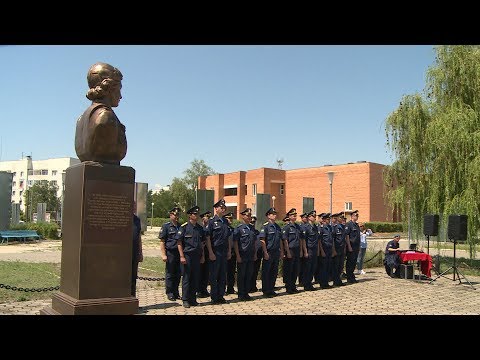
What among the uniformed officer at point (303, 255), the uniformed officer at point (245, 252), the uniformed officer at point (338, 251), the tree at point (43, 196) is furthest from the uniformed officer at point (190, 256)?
the tree at point (43, 196)

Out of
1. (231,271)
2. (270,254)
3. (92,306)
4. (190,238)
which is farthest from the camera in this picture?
(231,271)

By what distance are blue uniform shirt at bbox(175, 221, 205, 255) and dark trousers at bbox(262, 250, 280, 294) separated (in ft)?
5.64

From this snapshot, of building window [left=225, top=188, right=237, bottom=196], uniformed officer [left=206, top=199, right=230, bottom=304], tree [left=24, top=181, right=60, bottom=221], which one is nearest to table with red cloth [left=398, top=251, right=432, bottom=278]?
uniformed officer [left=206, top=199, right=230, bottom=304]

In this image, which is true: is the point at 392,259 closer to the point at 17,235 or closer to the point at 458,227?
the point at 458,227

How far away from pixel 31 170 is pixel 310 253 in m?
90.9

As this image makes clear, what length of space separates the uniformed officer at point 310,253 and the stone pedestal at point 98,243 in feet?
16.9

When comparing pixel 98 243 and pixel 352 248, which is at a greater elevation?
pixel 98 243

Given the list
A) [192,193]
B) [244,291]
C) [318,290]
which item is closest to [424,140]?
[318,290]

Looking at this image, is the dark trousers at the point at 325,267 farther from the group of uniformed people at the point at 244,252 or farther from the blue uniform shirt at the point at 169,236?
the blue uniform shirt at the point at 169,236

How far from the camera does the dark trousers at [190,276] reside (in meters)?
7.69

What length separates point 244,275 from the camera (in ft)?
28.2

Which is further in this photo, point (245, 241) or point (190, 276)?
point (245, 241)

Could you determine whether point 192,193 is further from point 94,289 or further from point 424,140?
point 94,289

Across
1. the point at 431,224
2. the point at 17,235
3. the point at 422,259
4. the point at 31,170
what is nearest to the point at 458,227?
the point at 431,224
